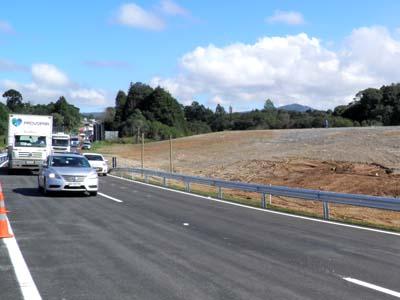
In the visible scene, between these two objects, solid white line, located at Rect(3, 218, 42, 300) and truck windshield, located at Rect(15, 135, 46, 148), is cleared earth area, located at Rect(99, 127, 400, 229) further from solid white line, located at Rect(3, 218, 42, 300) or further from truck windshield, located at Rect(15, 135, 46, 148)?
truck windshield, located at Rect(15, 135, 46, 148)

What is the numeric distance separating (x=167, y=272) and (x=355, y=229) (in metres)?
6.28

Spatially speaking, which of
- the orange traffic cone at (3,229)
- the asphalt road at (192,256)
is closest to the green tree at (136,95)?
the asphalt road at (192,256)

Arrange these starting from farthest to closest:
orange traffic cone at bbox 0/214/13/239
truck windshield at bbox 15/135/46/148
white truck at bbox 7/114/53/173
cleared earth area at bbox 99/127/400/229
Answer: truck windshield at bbox 15/135/46/148 → white truck at bbox 7/114/53/173 → cleared earth area at bbox 99/127/400/229 → orange traffic cone at bbox 0/214/13/239

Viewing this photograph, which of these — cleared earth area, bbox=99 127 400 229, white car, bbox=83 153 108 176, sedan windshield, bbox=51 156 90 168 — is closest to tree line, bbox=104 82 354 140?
cleared earth area, bbox=99 127 400 229

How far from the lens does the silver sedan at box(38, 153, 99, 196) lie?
19375 mm

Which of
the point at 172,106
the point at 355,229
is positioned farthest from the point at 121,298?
the point at 172,106

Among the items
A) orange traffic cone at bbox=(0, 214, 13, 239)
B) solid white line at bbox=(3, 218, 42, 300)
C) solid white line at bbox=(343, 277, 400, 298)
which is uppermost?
orange traffic cone at bbox=(0, 214, 13, 239)

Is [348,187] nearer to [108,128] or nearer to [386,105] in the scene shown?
[386,105]

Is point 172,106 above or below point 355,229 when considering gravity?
above

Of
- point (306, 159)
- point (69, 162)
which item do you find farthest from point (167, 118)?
point (69, 162)

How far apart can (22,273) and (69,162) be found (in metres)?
13.6

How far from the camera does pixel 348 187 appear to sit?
1097 inches

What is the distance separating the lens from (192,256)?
9.11 meters

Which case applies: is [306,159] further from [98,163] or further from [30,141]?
[30,141]
